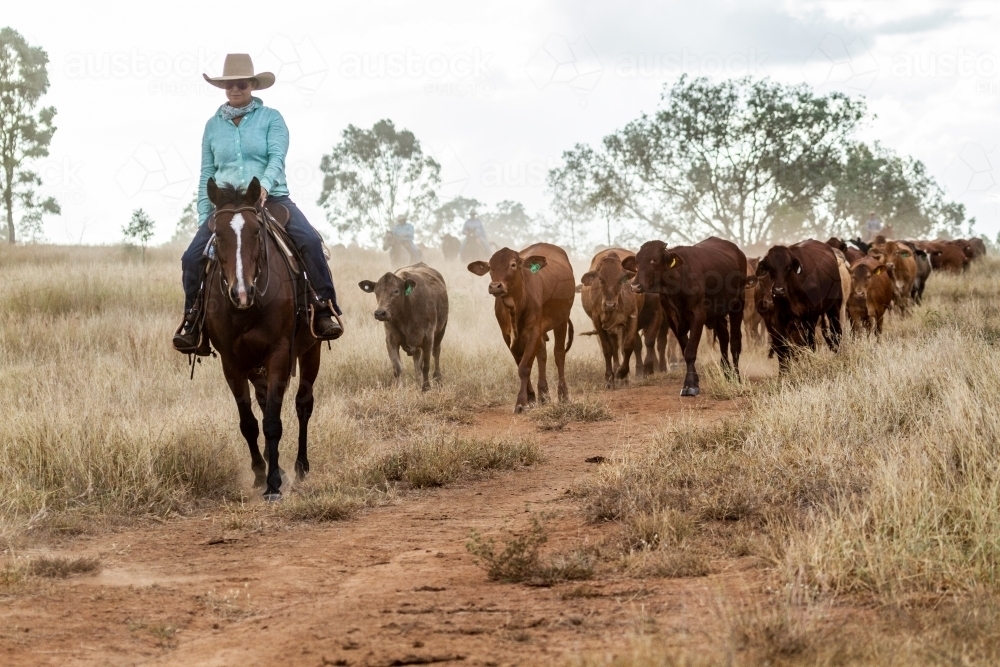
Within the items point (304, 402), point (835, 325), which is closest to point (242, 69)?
point (304, 402)

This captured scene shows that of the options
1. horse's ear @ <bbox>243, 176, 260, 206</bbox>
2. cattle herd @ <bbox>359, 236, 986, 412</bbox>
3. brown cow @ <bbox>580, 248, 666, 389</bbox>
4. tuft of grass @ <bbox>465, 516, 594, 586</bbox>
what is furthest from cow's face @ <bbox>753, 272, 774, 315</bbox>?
tuft of grass @ <bbox>465, 516, 594, 586</bbox>

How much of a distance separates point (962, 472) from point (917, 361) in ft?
11.8

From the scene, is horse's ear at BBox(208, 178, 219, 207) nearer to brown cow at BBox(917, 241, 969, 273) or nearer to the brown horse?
the brown horse

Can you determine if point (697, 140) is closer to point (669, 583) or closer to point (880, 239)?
point (880, 239)

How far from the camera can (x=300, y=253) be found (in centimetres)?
871

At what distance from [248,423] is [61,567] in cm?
A: 288

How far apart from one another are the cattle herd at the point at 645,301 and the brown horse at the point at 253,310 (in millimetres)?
3899

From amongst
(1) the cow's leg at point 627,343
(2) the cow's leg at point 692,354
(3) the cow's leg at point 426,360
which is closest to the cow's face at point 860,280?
(2) the cow's leg at point 692,354

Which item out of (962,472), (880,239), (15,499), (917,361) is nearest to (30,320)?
(15,499)

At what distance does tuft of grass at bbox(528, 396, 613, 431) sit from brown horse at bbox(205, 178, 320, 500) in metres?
3.63

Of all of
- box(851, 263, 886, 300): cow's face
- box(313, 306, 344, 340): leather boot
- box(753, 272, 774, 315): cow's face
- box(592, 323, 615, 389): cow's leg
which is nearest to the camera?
box(313, 306, 344, 340): leather boot

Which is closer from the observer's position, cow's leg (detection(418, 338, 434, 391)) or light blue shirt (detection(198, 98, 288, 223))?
light blue shirt (detection(198, 98, 288, 223))

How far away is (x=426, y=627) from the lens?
448 centimetres

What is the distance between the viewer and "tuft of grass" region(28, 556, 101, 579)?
5.63 meters
